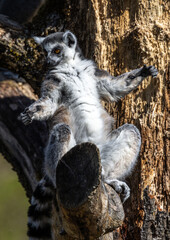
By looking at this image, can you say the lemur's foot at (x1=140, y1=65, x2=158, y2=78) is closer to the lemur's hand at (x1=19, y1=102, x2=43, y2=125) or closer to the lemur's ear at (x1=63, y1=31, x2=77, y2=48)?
the lemur's ear at (x1=63, y1=31, x2=77, y2=48)

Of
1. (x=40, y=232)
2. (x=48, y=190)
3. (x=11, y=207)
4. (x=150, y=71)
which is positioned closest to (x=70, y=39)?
(x=150, y=71)

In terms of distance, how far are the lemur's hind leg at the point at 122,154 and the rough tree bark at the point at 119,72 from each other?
18cm

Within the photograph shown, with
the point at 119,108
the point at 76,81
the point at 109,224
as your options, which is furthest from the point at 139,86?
the point at 109,224

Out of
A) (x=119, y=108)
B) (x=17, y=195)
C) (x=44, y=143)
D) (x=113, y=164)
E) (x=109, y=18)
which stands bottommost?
(x=17, y=195)

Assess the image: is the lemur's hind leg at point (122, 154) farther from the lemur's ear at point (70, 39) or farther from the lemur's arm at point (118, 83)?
the lemur's ear at point (70, 39)

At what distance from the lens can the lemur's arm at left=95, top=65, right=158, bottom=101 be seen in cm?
414

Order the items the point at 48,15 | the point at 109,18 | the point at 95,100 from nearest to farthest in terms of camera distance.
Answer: the point at 95,100, the point at 109,18, the point at 48,15

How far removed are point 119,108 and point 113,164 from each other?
0.85m

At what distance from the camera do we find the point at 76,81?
13.9 feet

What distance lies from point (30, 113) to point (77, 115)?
58 cm

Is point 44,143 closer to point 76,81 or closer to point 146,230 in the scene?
point 76,81

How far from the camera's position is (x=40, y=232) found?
3.61 meters

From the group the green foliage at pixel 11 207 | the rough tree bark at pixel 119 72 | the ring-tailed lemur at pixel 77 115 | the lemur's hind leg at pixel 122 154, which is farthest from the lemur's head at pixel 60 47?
the green foliage at pixel 11 207

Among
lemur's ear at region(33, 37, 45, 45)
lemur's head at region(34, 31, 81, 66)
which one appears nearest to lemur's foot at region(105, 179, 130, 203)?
lemur's head at region(34, 31, 81, 66)
